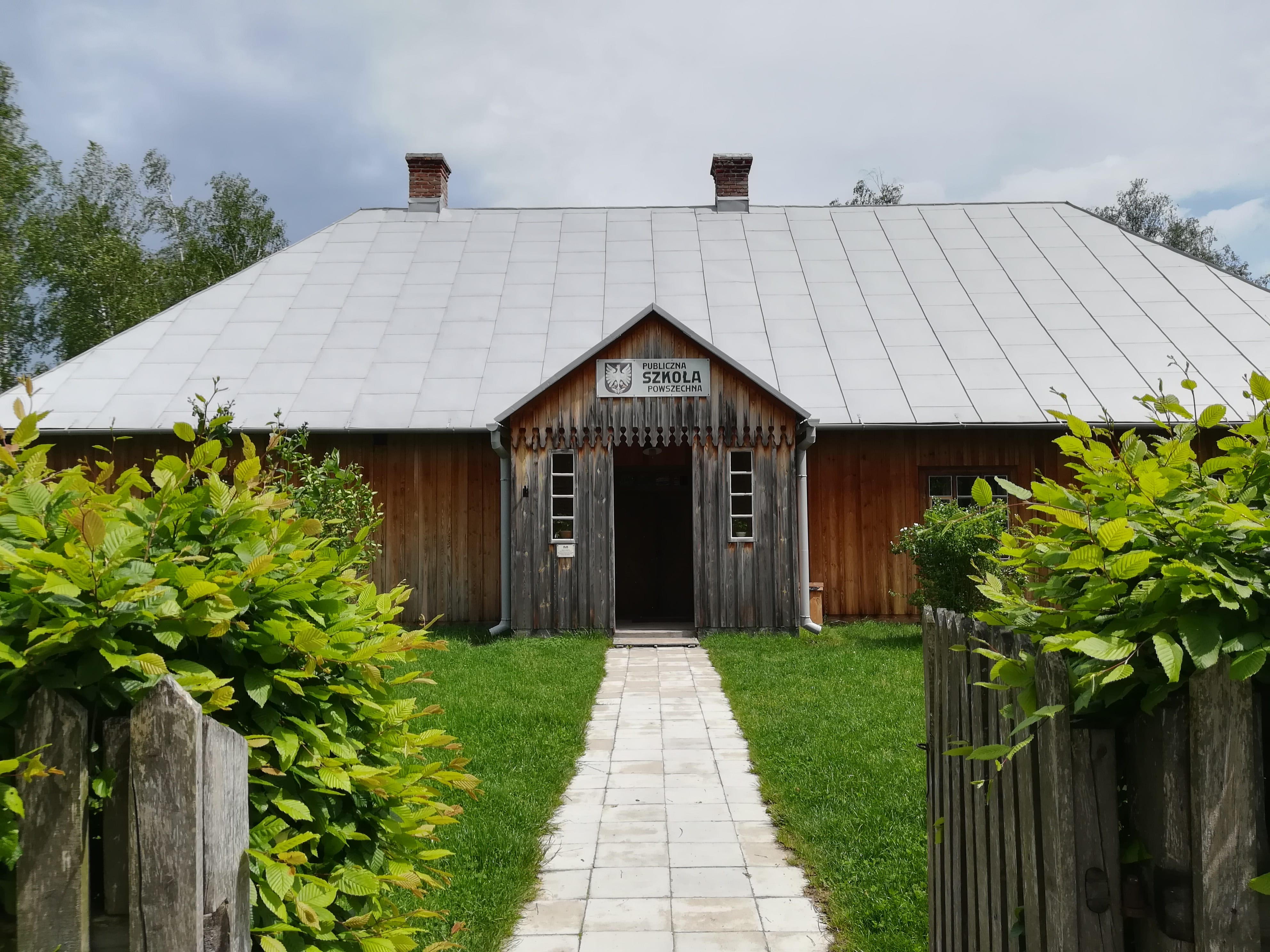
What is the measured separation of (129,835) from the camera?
1661mm

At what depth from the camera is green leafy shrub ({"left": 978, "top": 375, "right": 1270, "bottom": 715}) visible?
165 centimetres

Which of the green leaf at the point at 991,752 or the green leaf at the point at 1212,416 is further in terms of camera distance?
the green leaf at the point at 1212,416

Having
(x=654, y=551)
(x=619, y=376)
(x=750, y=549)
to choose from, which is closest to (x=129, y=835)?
(x=619, y=376)

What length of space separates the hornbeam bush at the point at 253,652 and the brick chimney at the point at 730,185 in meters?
18.6

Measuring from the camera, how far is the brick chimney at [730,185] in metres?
19.6

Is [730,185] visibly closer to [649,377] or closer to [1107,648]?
[649,377]

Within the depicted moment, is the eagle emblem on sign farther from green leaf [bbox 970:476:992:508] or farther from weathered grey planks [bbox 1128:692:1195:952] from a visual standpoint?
weathered grey planks [bbox 1128:692:1195:952]

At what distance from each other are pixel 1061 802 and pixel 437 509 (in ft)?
41.8

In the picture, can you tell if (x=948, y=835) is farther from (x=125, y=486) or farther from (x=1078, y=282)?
(x=1078, y=282)

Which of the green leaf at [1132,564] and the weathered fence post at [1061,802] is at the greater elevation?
the green leaf at [1132,564]

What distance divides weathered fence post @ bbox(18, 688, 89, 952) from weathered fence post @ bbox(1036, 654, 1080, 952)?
1.88 meters

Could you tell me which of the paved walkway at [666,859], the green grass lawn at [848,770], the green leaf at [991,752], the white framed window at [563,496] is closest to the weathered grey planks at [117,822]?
the green leaf at [991,752]

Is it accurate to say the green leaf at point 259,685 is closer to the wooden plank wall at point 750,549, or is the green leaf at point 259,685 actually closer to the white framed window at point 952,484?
the wooden plank wall at point 750,549

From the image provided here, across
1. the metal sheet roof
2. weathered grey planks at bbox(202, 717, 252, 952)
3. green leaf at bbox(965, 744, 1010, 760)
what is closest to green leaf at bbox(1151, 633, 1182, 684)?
green leaf at bbox(965, 744, 1010, 760)
